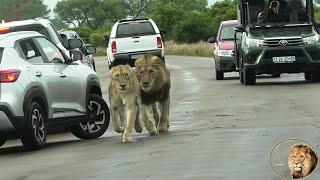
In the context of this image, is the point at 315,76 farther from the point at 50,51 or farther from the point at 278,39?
the point at 50,51

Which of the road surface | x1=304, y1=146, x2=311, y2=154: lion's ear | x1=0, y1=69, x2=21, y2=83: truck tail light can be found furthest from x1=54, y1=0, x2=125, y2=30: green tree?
x1=304, y1=146, x2=311, y2=154: lion's ear

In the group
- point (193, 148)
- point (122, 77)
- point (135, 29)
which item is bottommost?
point (135, 29)

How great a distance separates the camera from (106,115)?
13258 millimetres

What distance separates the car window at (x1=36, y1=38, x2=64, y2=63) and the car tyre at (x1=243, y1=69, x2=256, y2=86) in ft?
34.6

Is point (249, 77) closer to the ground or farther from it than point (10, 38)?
closer to the ground

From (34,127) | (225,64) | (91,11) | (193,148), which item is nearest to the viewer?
(193,148)

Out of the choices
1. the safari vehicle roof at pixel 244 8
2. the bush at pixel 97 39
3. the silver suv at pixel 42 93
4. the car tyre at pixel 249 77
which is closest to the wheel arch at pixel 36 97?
the silver suv at pixel 42 93

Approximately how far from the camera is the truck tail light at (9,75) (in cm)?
1128

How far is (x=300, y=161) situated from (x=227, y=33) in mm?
23751

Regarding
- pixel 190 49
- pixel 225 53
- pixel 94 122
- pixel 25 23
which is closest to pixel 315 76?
pixel 225 53

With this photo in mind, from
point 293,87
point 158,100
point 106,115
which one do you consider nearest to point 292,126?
point 158,100

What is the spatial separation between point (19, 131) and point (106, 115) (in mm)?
2168

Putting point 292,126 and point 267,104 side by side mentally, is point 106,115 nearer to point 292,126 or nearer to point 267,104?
point 292,126

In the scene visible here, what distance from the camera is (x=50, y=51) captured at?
12742mm
